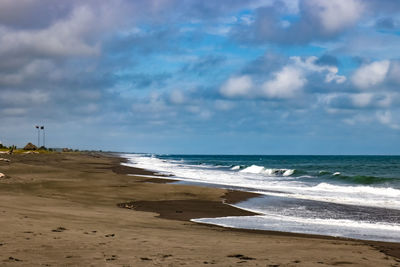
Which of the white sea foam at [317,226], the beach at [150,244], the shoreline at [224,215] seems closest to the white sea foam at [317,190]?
the shoreline at [224,215]

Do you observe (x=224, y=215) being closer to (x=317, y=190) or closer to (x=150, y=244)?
(x=150, y=244)

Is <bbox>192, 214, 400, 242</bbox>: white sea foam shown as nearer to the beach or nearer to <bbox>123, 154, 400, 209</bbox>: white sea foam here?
the beach

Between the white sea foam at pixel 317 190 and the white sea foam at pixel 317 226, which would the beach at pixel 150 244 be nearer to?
the white sea foam at pixel 317 226

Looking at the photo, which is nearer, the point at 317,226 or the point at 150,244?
the point at 150,244

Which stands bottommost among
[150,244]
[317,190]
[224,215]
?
[317,190]

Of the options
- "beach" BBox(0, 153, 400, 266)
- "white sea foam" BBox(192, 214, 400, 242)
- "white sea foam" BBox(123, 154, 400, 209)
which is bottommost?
"white sea foam" BBox(123, 154, 400, 209)

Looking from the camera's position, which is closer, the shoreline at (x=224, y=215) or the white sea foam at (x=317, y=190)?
the shoreline at (x=224, y=215)

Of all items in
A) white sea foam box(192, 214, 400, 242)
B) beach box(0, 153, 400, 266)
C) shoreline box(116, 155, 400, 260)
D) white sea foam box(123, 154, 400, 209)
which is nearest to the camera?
beach box(0, 153, 400, 266)

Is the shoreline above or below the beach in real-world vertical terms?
below

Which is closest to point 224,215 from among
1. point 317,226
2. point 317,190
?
point 317,226

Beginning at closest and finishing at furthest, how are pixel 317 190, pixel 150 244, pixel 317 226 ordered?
pixel 150 244, pixel 317 226, pixel 317 190

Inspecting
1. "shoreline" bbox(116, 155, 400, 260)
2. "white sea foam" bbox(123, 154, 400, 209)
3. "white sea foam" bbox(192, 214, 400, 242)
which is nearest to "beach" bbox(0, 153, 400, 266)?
"shoreline" bbox(116, 155, 400, 260)

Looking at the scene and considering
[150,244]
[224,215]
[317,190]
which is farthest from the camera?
[317,190]

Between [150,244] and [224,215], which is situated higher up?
[150,244]
